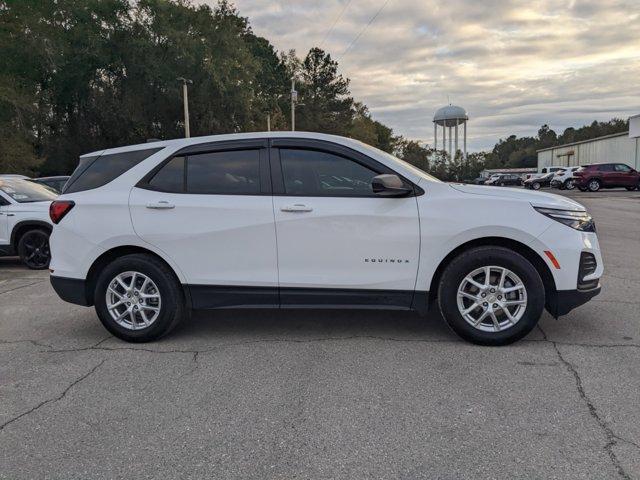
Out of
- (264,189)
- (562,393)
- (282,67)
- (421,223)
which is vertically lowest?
(562,393)

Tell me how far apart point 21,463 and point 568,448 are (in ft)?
9.59

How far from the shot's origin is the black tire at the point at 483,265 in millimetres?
4262

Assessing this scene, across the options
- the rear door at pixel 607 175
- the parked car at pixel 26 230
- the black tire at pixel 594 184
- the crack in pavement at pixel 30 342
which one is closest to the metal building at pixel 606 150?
the rear door at pixel 607 175

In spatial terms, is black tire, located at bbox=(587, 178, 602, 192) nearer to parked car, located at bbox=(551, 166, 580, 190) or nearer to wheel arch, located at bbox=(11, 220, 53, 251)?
parked car, located at bbox=(551, 166, 580, 190)

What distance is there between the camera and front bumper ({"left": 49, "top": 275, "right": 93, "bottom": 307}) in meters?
4.77

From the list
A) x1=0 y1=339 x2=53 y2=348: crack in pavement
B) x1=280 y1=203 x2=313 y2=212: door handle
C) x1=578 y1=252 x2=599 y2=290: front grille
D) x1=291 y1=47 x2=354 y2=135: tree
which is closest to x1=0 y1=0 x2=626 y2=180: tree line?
x1=291 y1=47 x2=354 y2=135: tree

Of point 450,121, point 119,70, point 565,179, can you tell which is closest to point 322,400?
point 565,179

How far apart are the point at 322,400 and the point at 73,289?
264 centimetres

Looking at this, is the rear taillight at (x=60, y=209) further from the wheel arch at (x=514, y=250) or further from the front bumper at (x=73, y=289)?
the wheel arch at (x=514, y=250)

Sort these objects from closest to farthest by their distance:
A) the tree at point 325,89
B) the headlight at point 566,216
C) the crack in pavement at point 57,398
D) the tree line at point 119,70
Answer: the crack in pavement at point 57,398 → the headlight at point 566,216 → the tree line at point 119,70 → the tree at point 325,89

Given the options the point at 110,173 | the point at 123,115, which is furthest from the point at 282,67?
the point at 110,173

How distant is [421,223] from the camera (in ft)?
14.2

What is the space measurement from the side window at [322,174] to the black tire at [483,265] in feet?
3.09

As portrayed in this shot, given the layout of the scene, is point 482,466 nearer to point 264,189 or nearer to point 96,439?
point 96,439
